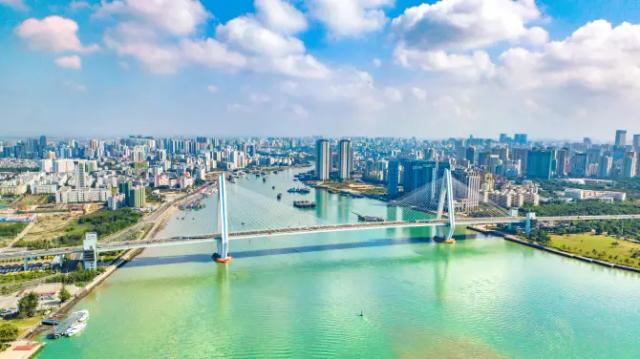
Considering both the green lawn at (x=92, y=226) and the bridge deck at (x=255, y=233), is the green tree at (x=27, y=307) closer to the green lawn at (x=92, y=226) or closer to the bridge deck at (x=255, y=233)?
the bridge deck at (x=255, y=233)

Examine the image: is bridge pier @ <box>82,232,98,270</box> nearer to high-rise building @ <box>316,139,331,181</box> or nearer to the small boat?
the small boat

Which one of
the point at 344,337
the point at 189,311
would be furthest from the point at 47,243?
the point at 344,337

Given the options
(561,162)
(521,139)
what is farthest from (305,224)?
(521,139)

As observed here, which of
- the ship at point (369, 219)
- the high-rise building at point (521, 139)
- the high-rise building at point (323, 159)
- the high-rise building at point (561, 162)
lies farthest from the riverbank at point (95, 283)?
the high-rise building at point (521, 139)

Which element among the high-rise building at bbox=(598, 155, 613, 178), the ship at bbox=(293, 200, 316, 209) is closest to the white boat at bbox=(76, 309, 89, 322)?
the ship at bbox=(293, 200, 316, 209)

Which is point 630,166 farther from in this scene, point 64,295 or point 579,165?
point 64,295
